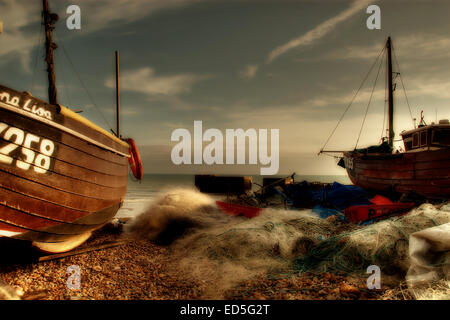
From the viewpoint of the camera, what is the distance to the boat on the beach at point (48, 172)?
15.6ft

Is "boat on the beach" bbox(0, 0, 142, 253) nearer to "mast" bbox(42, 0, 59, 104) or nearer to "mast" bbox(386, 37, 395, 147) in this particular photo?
"mast" bbox(42, 0, 59, 104)

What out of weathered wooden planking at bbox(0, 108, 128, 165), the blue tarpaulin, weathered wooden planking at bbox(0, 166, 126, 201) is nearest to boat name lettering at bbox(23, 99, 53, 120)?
weathered wooden planking at bbox(0, 108, 128, 165)

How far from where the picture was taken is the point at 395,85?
18531 millimetres

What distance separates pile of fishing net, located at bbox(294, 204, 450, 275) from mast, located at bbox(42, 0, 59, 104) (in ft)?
31.9

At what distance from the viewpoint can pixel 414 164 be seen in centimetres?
1353

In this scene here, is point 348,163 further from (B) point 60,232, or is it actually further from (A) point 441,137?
(B) point 60,232

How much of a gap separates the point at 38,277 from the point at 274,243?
501 cm

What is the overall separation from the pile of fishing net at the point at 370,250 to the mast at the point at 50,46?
972cm

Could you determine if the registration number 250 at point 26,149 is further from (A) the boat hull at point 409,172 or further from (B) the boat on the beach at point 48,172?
(A) the boat hull at point 409,172

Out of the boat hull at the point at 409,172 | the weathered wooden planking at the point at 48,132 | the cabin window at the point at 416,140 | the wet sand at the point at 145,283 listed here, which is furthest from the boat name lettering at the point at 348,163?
the weathered wooden planking at the point at 48,132
